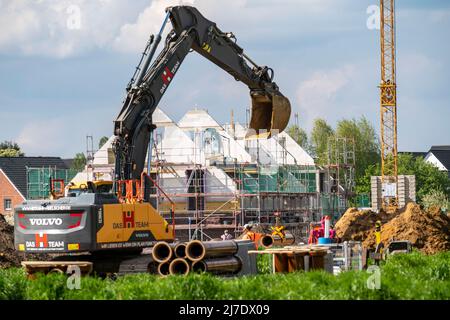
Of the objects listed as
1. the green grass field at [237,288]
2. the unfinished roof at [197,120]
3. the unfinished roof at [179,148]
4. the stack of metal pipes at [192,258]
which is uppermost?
the unfinished roof at [197,120]

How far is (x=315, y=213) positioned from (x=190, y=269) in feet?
128

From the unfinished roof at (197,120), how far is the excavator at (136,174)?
126ft

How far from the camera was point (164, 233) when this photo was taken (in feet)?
84.9

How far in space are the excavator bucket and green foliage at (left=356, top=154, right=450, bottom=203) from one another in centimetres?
6845

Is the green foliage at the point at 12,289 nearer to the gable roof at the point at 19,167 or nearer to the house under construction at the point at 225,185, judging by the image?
the house under construction at the point at 225,185

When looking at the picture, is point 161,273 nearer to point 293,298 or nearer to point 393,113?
point 293,298

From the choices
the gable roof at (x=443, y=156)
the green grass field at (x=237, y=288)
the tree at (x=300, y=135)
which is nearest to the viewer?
the green grass field at (x=237, y=288)

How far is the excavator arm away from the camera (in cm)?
2727

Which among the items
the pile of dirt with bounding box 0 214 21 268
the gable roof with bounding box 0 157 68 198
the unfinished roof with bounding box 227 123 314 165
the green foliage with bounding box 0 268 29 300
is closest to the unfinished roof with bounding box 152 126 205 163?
the unfinished roof with bounding box 227 123 314 165

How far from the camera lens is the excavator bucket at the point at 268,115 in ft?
108

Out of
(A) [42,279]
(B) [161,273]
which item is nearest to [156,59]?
(B) [161,273]

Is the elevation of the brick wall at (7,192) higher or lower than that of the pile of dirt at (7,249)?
higher

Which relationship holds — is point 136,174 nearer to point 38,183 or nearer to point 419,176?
point 38,183

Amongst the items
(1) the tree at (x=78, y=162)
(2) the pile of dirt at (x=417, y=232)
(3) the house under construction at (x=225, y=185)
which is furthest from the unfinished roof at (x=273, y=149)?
(1) the tree at (x=78, y=162)
